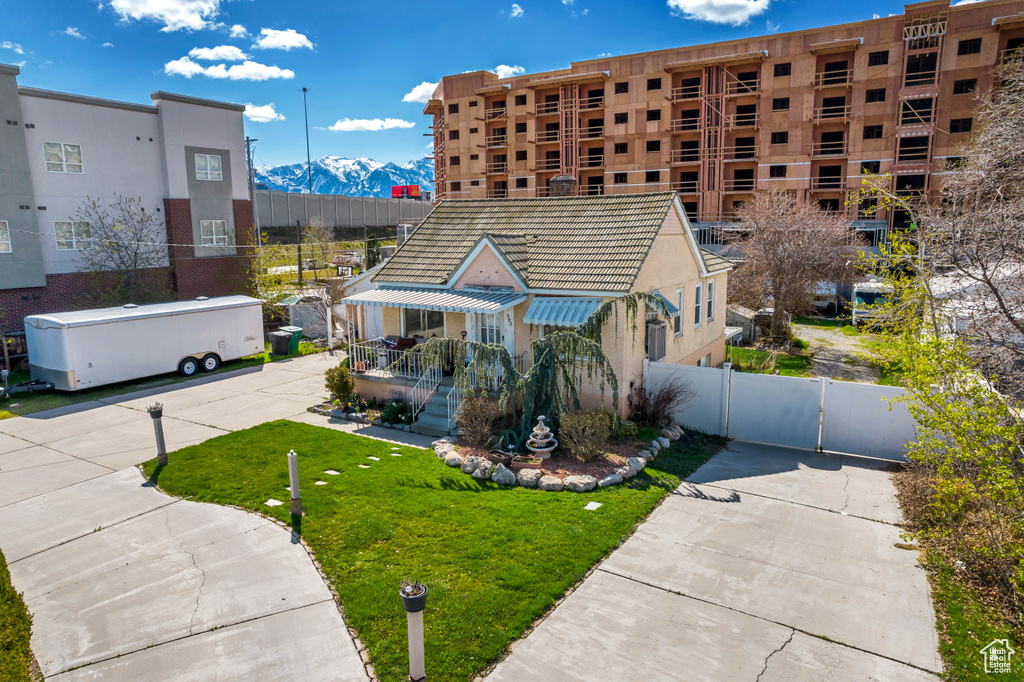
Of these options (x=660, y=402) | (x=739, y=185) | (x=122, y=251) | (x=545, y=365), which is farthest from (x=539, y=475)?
(x=739, y=185)

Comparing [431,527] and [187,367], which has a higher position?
[187,367]

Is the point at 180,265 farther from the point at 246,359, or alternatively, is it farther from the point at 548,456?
the point at 548,456

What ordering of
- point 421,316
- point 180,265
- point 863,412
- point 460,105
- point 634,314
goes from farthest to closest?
point 460,105
point 180,265
point 421,316
point 634,314
point 863,412

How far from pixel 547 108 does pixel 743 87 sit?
18.7 meters

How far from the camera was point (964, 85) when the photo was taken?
44969mm

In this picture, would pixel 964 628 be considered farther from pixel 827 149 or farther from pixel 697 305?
pixel 827 149

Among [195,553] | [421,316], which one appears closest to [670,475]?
[195,553]

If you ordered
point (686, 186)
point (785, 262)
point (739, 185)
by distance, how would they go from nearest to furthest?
point (785, 262), point (739, 185), point (686, 186)

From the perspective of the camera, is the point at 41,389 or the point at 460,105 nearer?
the point at 41,389

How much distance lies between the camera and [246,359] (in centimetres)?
2478

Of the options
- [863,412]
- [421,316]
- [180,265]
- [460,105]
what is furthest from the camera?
[460,105]

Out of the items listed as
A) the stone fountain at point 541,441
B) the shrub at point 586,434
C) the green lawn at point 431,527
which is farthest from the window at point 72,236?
the shrub at point 586,434

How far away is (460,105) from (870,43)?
3866 cm

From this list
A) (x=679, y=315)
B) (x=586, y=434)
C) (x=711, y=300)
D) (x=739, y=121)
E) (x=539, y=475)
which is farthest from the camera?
(x=739, y=121)
